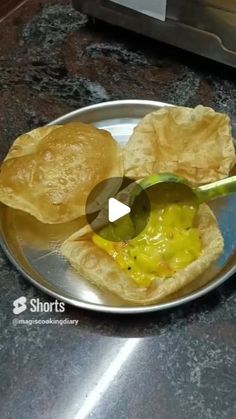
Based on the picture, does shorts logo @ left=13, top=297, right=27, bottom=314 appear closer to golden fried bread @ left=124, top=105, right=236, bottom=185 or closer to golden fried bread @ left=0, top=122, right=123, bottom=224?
golden fried bread @ left=0, top=122, right=123, bottom=224

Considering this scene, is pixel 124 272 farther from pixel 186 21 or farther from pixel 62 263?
pixel 186 21

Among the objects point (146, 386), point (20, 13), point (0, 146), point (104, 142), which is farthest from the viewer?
point (20, 13)

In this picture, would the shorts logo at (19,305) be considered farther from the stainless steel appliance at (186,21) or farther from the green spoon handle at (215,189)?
the stainless steel appliance at (186,21)

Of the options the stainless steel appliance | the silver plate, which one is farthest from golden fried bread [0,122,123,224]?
the stainless steel appliance

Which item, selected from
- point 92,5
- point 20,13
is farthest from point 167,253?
point 20,13

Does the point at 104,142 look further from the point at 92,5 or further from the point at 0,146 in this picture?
the point at 92,5
